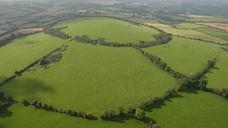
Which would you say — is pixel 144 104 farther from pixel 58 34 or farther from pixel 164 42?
pixel 58 34

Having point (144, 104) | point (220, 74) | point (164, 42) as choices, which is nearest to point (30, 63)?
point (144, 104)

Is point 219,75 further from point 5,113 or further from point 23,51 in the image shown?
point 23,51

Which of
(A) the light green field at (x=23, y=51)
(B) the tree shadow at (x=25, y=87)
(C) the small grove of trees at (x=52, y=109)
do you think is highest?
(A) the light green field at (x=23, y=51)

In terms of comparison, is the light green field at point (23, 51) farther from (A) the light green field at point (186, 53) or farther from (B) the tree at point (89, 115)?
(A) the light green field at point (186, 53)

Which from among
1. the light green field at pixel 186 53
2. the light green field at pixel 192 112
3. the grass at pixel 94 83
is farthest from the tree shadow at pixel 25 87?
the light green field at pixel 186 53

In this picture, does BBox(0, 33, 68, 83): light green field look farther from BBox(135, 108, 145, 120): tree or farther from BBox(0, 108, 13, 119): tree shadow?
BBox(135, 108, 145, 120): tree

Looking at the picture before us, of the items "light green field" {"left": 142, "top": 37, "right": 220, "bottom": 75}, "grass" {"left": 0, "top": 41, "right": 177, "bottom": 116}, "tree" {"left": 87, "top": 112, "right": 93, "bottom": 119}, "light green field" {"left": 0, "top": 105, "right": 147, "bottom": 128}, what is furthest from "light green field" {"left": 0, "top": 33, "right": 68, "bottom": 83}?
"light green field" {"left": 142, "top": 37, "right": 220, "bottom": 75}

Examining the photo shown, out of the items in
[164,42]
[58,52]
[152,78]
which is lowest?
[152,78]
